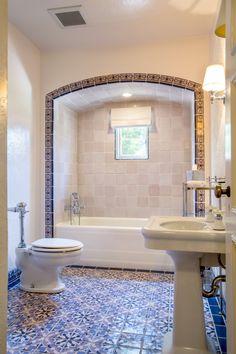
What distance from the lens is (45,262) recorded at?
2.49 metres

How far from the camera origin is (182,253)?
5.15 ft

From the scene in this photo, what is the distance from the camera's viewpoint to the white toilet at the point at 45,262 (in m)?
2.46

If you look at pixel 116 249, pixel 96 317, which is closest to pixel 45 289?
pixel 96 317

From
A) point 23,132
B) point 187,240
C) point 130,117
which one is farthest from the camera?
point 130,117

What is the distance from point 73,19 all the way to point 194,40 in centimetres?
128

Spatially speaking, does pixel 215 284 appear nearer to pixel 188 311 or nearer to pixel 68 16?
pixel 188 311

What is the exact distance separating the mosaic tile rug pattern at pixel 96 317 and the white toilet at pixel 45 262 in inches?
3.6

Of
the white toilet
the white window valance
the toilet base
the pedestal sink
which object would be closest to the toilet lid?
the white toilet

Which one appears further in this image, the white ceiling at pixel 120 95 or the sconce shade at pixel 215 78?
the white ceiling at pixel 120 95

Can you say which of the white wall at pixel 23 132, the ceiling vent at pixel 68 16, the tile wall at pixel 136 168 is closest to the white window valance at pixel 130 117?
the tile wall at pixel 136 168

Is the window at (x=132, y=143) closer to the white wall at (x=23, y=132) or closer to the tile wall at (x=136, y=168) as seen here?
the tile wall at (x=136, y=168)

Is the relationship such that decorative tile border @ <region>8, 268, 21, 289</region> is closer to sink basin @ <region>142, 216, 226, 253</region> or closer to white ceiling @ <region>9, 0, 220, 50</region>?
sink basin @ <region>142, 216, 226, 253</region>

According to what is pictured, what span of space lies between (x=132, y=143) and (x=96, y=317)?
111 inches

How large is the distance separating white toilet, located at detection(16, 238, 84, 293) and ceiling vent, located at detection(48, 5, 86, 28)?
6.86ft
